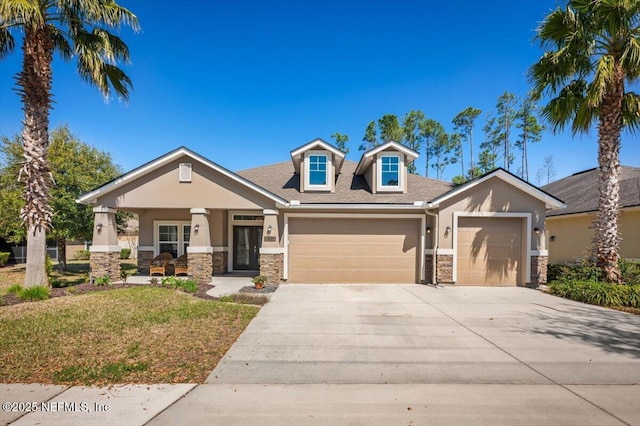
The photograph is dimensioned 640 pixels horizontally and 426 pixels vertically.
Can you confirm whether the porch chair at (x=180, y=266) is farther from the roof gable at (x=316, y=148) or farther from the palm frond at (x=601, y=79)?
the palm frond at (x=601, y=79)

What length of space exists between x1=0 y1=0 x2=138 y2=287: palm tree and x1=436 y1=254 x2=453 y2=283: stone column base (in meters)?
13.0

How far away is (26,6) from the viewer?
7.56m

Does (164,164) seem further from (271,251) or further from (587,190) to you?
(587,190)

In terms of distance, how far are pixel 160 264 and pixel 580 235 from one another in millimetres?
19884

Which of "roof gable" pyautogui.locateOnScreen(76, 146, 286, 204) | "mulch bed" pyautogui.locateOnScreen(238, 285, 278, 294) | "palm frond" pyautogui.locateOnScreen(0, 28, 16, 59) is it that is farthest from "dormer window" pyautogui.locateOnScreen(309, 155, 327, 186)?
"palm frond" pyautogui.locateOnScreen(0, 28, 16, 59)

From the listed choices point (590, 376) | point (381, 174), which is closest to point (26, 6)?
point (381, 174)

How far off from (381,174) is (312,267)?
4.89 meters

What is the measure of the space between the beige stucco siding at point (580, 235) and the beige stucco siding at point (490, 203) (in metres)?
2.97

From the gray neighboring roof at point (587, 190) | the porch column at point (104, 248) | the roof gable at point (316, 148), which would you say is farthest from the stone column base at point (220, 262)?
the gray neighboring roof at point (587, 190)

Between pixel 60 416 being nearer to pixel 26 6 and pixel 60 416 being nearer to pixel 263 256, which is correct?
pixel 263 256

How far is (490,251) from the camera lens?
11.6 m

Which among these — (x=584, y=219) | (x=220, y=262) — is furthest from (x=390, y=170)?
(x=584, y=219)

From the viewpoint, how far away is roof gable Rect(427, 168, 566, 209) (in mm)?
11195

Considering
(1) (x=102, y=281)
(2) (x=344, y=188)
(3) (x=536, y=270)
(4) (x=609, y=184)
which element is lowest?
(1) (x=102, y=281)
